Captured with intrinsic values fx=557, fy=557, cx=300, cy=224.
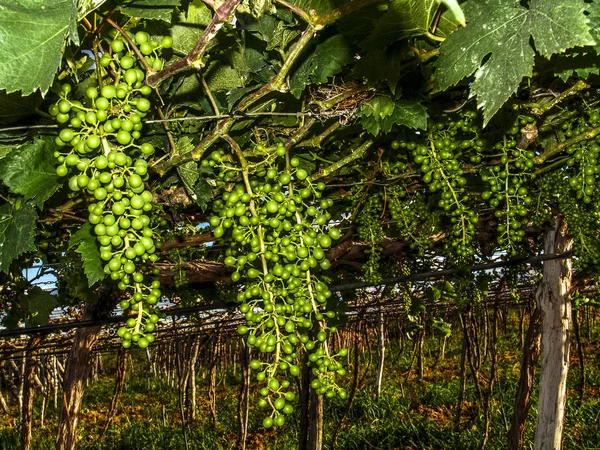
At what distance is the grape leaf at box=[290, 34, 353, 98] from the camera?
62.5 inches

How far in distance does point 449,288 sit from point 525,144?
12.6ft

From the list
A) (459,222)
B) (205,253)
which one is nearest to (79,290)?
(205,253)

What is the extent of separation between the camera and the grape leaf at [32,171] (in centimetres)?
159

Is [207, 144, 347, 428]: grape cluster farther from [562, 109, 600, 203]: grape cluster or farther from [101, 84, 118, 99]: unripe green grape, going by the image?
[562, 109, 600, 203]: grape cluster

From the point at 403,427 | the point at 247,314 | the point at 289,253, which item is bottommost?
the point at 403,427

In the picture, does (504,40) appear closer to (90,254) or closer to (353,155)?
(353,155)

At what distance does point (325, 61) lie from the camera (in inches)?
62.9

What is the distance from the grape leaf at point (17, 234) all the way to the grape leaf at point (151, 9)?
806mm

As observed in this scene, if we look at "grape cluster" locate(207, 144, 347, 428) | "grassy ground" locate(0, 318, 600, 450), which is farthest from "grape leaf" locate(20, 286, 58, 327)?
"grassy ground" locate(0, 318, 600, 450)

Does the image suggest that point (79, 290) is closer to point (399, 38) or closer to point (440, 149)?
point (440, 149)

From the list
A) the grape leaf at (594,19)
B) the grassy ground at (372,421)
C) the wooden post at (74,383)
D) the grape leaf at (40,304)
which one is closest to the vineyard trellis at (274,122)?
the grape leaf at (594,19)

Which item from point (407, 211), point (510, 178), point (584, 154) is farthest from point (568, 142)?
point (407, 211)

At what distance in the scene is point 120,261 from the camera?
1252 mm

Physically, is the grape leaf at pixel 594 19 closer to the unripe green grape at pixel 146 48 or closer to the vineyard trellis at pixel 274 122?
the vineyard trellis at pixel 274 122
